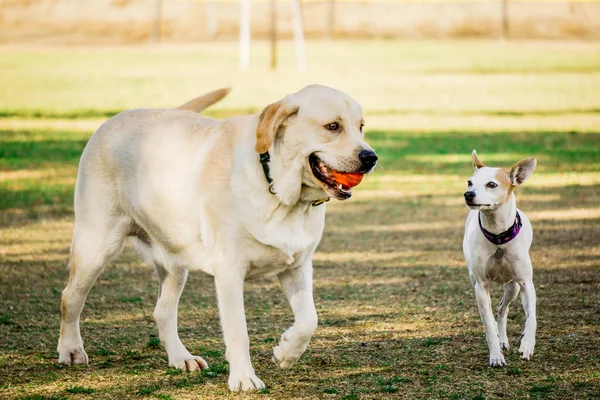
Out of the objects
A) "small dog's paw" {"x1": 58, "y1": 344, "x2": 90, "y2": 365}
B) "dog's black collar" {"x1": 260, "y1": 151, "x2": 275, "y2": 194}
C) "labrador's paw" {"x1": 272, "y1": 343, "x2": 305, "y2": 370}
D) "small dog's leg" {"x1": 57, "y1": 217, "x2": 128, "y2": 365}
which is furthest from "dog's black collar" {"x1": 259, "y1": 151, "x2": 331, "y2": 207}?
"small dog's paw" {"x1": 58, "y1": 344, "x2": 90, "y2": 365}

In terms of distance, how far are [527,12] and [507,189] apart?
58.2 m

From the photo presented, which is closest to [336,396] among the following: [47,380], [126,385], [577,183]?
[126,385]

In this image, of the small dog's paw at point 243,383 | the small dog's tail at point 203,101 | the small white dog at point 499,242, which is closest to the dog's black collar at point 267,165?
the small dog's paw at point 243,383

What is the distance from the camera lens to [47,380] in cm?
575

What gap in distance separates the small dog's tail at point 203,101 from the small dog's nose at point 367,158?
72.4 inches

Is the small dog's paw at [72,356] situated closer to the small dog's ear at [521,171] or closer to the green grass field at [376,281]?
the green grass field at [376,281]

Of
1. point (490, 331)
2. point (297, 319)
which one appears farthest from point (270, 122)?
point (490, 331)

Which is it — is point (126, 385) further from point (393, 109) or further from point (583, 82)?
point (583, 82)

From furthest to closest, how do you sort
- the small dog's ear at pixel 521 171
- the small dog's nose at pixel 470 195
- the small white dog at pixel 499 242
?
the small dog's ear at pixel 521 171
the small dog's nose at pixel 470 195
the small white dog at pixel 499 242

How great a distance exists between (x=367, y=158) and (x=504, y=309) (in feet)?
6.79

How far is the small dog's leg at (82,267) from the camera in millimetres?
6086

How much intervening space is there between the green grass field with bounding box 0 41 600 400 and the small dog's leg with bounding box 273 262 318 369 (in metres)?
0.21

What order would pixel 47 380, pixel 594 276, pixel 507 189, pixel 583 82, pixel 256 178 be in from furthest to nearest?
pixel 583 82 → pixel 594 276 → pixel 507 189 → pixel 47 380 → pixel 256 178

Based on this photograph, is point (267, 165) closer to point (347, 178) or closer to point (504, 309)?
point (347, 178)
